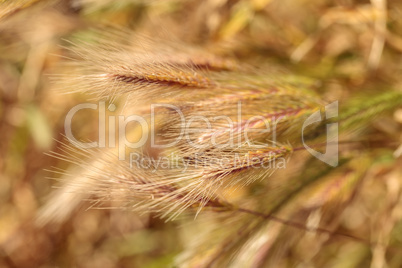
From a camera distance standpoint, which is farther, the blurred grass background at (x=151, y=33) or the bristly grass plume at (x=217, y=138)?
the blurred grass background at (x=151, y=33)

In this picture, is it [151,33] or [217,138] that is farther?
[151,33]

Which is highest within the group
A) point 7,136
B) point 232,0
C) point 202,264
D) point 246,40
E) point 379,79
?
point 232,0

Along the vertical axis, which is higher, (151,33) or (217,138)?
(151,33)

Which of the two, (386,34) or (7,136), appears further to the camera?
(7,136)

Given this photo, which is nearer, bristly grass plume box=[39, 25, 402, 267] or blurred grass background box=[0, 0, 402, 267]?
bristly grass plume box=[39, 25, 402, 267]

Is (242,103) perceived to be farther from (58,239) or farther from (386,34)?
(58,239)

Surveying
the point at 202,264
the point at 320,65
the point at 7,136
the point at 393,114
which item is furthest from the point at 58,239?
the point at 393,114

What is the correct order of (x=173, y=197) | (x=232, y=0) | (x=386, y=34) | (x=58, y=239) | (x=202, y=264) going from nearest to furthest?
(x=173, y=197)
(x=202, y=264)
(x=386, y=34)
(x=232, y=0)
(x=58, y=239)

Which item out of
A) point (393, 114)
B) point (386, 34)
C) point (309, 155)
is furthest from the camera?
point (386, 34)
